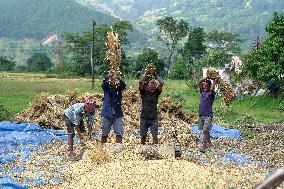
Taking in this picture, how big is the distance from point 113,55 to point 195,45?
51.1 meters

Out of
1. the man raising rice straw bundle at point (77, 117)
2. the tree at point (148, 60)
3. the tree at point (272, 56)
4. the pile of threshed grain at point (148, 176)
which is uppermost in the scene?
the tree at point (272, 56)

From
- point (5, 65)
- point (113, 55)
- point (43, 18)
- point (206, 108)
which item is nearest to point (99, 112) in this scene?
point (206, 108)

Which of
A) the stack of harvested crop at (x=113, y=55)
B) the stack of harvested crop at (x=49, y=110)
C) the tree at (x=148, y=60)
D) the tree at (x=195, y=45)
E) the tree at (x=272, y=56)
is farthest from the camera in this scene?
the tree at (x=195, y=45)

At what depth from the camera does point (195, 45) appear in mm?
59938

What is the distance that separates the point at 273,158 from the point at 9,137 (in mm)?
5551

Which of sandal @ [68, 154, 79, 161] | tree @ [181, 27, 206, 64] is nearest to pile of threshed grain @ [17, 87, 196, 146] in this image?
sandal @ [68, 154, 79, 161]

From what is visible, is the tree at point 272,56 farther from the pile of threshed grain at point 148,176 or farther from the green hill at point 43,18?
the green hill at point 43,18

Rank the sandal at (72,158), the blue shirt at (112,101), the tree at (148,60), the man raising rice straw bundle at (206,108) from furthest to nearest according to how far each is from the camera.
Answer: the tree at (148,60), the man raising rice straw bundle at (206,108), the blue shirt at (112,101), the sandal at (72,158)

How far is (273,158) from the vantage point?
9742 mm

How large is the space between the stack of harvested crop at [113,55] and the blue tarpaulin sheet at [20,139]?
7.09ft

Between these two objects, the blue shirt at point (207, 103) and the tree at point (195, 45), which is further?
the tree at point (195, 45)

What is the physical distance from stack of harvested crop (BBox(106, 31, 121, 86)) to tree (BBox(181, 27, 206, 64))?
5026 centimetres

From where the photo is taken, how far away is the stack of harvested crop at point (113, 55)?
942 centimetres

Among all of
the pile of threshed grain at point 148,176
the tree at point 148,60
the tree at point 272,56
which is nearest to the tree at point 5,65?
the tree at point 148,60
